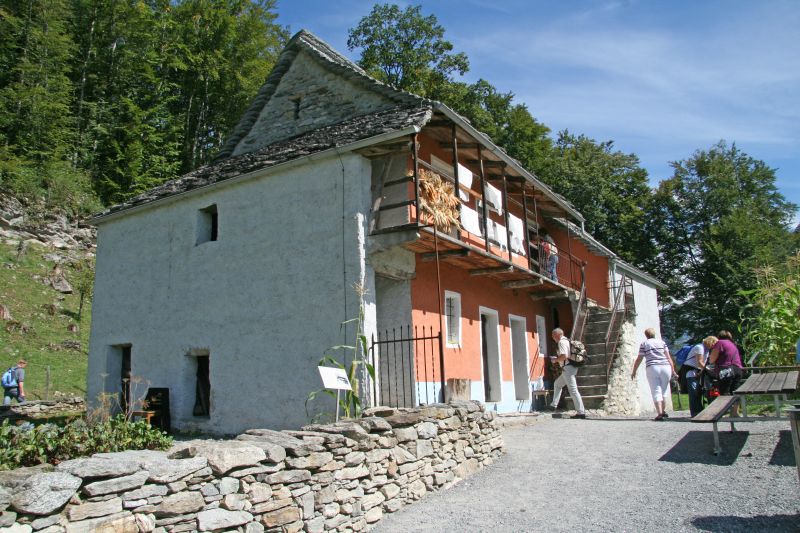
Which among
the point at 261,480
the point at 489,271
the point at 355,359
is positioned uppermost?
the point at 489,271

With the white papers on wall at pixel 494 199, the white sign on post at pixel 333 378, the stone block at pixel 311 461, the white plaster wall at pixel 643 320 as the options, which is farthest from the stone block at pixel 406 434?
the white plaster wall at pixel 643 320

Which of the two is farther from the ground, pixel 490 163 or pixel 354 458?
pixel 490 163

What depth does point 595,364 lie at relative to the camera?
16.3 meters

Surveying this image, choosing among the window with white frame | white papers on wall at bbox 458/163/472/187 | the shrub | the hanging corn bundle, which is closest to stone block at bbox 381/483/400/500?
the shrub

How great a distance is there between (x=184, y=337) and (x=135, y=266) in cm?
269

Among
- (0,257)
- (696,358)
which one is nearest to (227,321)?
(696,358)

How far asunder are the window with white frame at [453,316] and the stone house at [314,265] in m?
0.04

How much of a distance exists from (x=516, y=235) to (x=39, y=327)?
1552 centimetres

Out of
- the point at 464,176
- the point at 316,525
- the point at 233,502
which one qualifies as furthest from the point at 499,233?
the point at 233,502

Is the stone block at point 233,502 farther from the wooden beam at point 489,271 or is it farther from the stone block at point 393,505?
the wooden beam at point 489,271

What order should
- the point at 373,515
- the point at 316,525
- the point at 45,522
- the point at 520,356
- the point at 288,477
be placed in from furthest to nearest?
1. the point at 520,356
2. the point at 373,515
3. the point at 316,525
4. the point at 288,477
5. the point at 45,522

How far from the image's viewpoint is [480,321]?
14062 millimetres

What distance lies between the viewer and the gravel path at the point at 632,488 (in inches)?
237

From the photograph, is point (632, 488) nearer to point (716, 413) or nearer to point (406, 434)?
point (716, 413)
